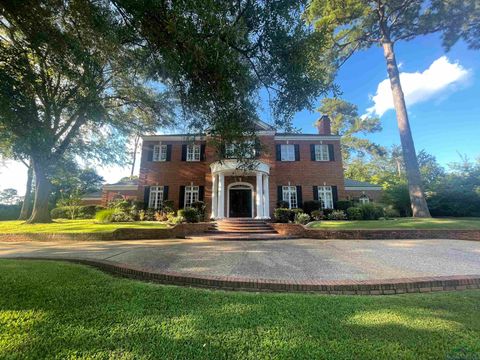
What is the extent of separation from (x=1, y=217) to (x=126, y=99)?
20609 mm

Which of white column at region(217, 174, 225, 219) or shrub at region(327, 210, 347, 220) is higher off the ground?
white column at region(217, 174, 225, 219)

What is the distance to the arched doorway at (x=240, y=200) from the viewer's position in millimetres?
17500

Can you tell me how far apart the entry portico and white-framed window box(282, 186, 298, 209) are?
7.21ft

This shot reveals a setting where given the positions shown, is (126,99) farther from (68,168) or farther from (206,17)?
(206,17)

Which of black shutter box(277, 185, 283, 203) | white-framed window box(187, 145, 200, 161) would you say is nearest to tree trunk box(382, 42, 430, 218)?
black shutter box(277, 185, 283, 203)

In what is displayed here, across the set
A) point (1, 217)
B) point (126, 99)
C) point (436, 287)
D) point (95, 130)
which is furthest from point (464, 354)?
point (1, 217)

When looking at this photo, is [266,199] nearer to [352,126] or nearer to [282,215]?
[282,215]

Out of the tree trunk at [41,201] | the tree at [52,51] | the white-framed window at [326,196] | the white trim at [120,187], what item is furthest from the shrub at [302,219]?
the tree trunk at [41,201]

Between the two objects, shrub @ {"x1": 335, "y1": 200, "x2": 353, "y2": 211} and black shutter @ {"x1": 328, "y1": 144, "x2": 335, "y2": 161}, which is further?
black shutter @ {"x1": 328, "y1": 144, "x2": 335, "y2": 161}

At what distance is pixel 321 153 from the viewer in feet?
61.1

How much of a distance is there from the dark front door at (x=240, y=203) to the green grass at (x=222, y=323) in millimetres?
13688

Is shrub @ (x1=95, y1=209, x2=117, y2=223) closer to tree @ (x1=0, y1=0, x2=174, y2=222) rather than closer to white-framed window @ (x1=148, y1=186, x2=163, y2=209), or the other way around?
white-framed window @ (x1=148, y1=186, x2=163, y2=209)

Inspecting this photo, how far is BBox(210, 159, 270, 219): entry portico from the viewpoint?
15703 mm

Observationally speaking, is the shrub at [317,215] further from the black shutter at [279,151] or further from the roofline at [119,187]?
the roofline at [119,187]
